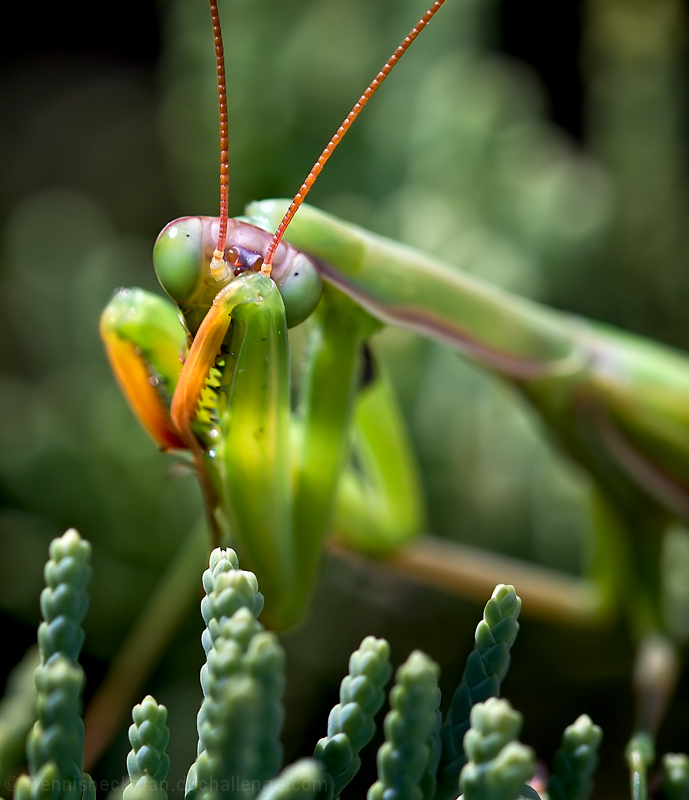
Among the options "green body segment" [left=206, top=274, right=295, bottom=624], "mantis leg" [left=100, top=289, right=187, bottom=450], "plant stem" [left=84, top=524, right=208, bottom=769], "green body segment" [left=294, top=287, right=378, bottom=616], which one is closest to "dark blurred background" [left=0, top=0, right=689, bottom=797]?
"plant stem" [left=84, top=524, right=208, bottom=769]

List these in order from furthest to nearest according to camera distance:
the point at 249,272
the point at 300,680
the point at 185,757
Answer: the point at 300,680, the point at 185,757, the point at 249,272

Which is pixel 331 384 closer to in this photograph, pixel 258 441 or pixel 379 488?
pixel 258 441

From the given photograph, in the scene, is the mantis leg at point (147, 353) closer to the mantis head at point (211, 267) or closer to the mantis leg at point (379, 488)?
the mantis head at point (211, 267)

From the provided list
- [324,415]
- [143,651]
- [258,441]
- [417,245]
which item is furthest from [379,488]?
[417,245]

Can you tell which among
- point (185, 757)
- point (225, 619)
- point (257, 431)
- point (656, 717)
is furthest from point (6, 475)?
point (656, 717)

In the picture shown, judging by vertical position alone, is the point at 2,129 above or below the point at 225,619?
above

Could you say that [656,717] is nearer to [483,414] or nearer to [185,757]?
[483,414]
